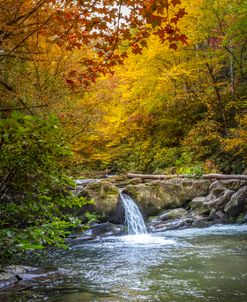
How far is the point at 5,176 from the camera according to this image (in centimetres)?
354

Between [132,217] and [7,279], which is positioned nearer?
[7,279]

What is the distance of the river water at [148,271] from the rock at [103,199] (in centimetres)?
190

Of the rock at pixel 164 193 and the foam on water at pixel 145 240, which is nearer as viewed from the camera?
the foam on water at pixel 145 240

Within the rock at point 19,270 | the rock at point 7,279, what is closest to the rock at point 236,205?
the rock at point 19,270

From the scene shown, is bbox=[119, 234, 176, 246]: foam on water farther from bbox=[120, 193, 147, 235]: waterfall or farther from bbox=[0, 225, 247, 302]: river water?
bbox=[120, 193, 147, 235]: waterfall

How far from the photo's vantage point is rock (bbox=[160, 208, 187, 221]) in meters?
11.7

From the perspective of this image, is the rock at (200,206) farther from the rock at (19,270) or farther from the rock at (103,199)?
the rock at (19,270)

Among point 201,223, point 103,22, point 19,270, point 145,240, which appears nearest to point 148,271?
point 19,270

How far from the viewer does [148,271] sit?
20.6ft

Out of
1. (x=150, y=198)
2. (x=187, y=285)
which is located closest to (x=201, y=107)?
(x=150, y=198)

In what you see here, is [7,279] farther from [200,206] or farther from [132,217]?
[200,206]

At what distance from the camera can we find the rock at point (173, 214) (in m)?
11.7

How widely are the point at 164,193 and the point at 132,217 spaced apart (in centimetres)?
156

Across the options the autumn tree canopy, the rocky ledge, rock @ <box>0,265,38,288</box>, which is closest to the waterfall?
the rocky ledge
